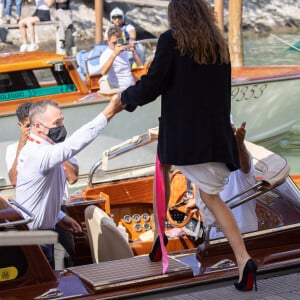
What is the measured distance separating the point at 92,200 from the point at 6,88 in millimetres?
5197

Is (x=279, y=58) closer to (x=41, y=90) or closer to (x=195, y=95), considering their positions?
(x=41, y=90)

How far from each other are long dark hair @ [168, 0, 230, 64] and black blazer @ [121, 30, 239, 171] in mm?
32

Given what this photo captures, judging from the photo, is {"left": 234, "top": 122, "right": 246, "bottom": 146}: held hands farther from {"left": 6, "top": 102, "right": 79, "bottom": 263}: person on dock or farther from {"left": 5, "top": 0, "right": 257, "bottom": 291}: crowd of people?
{"left": 6, "top": 102, "right": 79, "bottom": 263}: person on dock

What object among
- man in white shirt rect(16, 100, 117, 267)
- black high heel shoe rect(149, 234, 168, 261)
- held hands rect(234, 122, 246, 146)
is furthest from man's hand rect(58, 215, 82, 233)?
held hands rect(234, 122, 246, 146)

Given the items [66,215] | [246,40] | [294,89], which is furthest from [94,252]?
[246,40]

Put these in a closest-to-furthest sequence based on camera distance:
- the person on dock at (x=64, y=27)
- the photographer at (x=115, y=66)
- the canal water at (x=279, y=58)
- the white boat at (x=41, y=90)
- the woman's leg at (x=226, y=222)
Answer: the woman's leg at (x=226, y=222) < the white boat at (x=41, y=90) < the photographer at (x=115, y=66) < the canal water at (x=279, y=58) < the person on dock at (x=64, y=27)

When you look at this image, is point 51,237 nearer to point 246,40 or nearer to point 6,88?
point 6,88

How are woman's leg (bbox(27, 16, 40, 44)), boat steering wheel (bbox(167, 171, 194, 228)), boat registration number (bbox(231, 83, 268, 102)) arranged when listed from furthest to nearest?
woman's leg (bbox(27, 16, 40, 44)) < boat registration number (bbox(231, 83, 268, 102)) < boat steering wheel (bbox(167, 171, 194, 228))

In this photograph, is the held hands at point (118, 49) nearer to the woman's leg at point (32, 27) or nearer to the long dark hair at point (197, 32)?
the woman's leg at point (32, 27)

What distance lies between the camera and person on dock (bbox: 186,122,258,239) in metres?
A: 4.89

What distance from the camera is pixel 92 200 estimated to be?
6145mm

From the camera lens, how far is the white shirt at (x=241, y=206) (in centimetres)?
496

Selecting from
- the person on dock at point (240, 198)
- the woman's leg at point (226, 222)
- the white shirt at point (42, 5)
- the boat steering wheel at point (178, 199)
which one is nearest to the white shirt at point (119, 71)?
the white shirt at point (42, 5)

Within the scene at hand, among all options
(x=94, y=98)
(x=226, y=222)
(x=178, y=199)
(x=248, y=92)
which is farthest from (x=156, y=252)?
(x=248, y=92)
